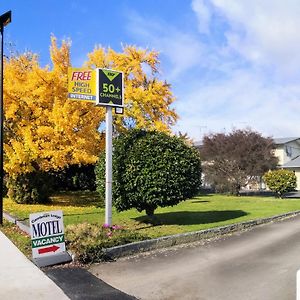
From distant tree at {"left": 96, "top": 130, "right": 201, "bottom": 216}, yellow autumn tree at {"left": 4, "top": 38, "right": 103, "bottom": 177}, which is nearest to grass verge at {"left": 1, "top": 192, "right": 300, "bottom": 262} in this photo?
distant tree at {"left": 96, "top": 130, "right": 201, "bottom": 216}

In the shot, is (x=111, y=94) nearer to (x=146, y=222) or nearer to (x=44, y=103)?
(x=146, y=222)

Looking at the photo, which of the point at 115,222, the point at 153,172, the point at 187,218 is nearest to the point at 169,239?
the point at 153,172

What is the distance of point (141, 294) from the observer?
20.8 feet

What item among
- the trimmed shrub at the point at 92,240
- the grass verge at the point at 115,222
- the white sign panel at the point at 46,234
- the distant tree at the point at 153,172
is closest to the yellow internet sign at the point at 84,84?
the distant tree at the point at 153,172

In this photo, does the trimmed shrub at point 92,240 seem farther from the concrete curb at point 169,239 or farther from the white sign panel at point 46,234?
the white sign panel at point 46,234

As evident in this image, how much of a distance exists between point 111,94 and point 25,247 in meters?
4.66

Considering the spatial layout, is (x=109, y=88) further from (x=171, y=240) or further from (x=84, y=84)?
(x=171, y=240)

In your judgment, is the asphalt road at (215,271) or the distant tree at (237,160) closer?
the asphalt road at (215,271)

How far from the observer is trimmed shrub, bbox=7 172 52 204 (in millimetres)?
19422

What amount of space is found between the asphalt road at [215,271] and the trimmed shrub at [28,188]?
1147cm

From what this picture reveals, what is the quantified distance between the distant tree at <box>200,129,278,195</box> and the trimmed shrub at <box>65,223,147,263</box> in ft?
81.6

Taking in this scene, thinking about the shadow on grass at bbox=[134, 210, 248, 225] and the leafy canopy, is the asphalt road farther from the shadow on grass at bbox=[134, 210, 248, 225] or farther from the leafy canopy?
the leafy canopy

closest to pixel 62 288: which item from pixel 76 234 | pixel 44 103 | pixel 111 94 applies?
pixel 76 234

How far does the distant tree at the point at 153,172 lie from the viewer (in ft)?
37.0
